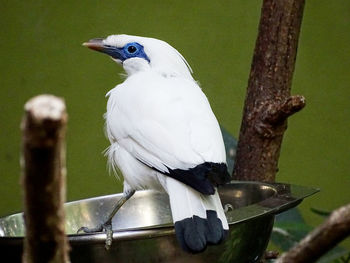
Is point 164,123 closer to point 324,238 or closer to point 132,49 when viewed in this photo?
point 132,49

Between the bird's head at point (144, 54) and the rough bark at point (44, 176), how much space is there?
3.76 feet

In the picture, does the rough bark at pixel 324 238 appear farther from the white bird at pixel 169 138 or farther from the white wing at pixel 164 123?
the white wing at pixel 164 123

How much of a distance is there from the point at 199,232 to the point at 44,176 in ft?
2.06

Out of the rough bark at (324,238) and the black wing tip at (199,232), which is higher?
the rough bark at (324,238)

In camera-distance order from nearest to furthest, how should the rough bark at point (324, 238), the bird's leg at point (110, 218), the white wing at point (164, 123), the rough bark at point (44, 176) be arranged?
the rough bark at point (44, 176)
the rough bark at point (324, 238)
the white wing at point (164, 123)
the bird's leg at point (110, 218)

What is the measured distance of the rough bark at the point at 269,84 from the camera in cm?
202

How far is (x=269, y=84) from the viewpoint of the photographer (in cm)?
204

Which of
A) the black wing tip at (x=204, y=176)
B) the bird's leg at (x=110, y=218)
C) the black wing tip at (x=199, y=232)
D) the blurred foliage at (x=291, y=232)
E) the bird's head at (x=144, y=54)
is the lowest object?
the blurred foliage at (x=291, y=232)

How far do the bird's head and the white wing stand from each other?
0.27 feet

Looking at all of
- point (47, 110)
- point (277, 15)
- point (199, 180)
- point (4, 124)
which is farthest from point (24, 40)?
point (47, 110)

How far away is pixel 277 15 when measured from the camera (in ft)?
6.67

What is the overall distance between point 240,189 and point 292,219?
46cm

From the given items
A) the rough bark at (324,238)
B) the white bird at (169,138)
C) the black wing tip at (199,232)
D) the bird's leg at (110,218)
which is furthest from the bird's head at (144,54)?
the rough bark at (324,238)

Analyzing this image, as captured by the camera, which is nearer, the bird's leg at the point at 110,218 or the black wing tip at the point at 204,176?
the black wing tip at the point at 204,176
